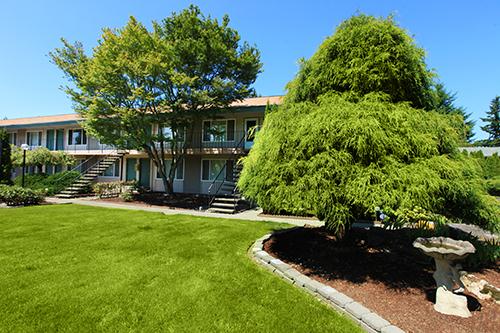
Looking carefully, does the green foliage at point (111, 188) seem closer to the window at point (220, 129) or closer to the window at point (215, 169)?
the window at point (215, 169)

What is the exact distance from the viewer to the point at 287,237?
22.3ft

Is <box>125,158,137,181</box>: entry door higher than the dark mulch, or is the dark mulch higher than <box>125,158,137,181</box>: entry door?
<box>125,158,137,181</box>: entry door

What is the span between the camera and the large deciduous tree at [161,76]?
12.9 metres

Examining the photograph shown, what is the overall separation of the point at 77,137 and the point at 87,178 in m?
6.12

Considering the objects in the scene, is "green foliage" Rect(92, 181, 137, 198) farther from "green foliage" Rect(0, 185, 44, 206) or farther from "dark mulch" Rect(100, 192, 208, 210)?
"green foliage" Rect(0, 185, 44, 206)

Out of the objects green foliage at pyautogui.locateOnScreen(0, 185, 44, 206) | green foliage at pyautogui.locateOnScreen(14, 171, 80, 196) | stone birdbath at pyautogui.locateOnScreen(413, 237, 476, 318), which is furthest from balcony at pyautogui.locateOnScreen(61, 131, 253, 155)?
stone birdbath at pyautogui.locateOnScreen(413, 237, 476, 318)

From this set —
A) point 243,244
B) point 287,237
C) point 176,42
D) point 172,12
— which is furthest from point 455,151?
point 172,12

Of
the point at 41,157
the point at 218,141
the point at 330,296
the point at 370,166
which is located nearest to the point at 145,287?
the point at 330,296

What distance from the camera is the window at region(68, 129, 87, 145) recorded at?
21844 millimetres

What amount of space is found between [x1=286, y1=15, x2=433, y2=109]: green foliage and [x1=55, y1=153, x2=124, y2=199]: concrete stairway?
16640 millimetres

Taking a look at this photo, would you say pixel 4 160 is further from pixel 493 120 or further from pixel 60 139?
pixel 493 120

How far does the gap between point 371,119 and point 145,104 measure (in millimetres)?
12516

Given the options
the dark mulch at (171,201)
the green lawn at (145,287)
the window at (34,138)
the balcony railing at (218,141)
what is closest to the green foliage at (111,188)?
the dark mulch at (171,201)

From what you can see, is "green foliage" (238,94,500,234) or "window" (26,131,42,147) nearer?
"green foliage" (238,94,500,234)
